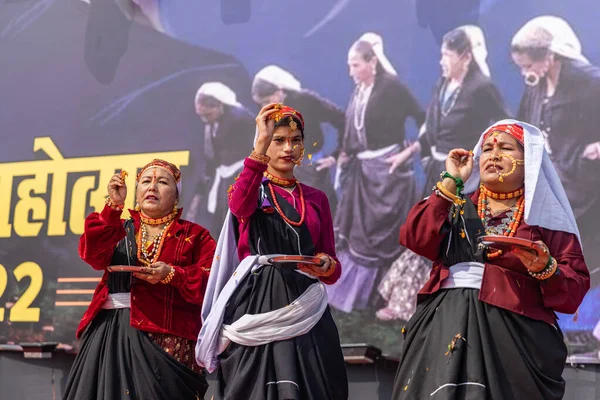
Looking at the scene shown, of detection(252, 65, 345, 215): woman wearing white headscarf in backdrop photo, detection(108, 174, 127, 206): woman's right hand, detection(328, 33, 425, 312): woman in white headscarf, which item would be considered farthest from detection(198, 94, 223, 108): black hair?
detection(108, 174, 127, 206): woman's right hand

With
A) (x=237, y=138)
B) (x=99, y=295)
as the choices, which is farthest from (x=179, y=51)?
(x=99, y=295)

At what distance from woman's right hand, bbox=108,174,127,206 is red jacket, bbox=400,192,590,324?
142 centimetres

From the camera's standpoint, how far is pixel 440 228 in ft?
11.6

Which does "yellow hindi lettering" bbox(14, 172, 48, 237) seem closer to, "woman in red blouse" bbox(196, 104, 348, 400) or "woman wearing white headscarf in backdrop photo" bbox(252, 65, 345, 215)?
"woman wearing white headscarf in backdrop photo" bbox(252, 65, 345, 215)

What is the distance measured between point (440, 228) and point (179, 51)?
301 centimetres

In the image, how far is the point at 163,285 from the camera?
4465 millimetres

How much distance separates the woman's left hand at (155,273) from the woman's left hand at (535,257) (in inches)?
66.8

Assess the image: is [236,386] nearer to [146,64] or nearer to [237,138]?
[237,138]

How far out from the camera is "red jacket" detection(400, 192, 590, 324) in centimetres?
345

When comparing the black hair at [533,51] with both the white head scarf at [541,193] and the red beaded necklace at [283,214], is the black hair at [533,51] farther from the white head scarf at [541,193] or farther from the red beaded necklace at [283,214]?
the red beaded necklace at [283,214]

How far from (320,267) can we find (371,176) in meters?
1.56

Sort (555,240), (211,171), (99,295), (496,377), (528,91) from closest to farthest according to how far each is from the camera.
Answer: (496,377)
(555,240)
(99,295)
(528,91)
(211,171)

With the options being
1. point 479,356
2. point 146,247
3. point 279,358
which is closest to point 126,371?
point 146,247

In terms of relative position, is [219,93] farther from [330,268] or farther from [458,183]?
[458,183]
